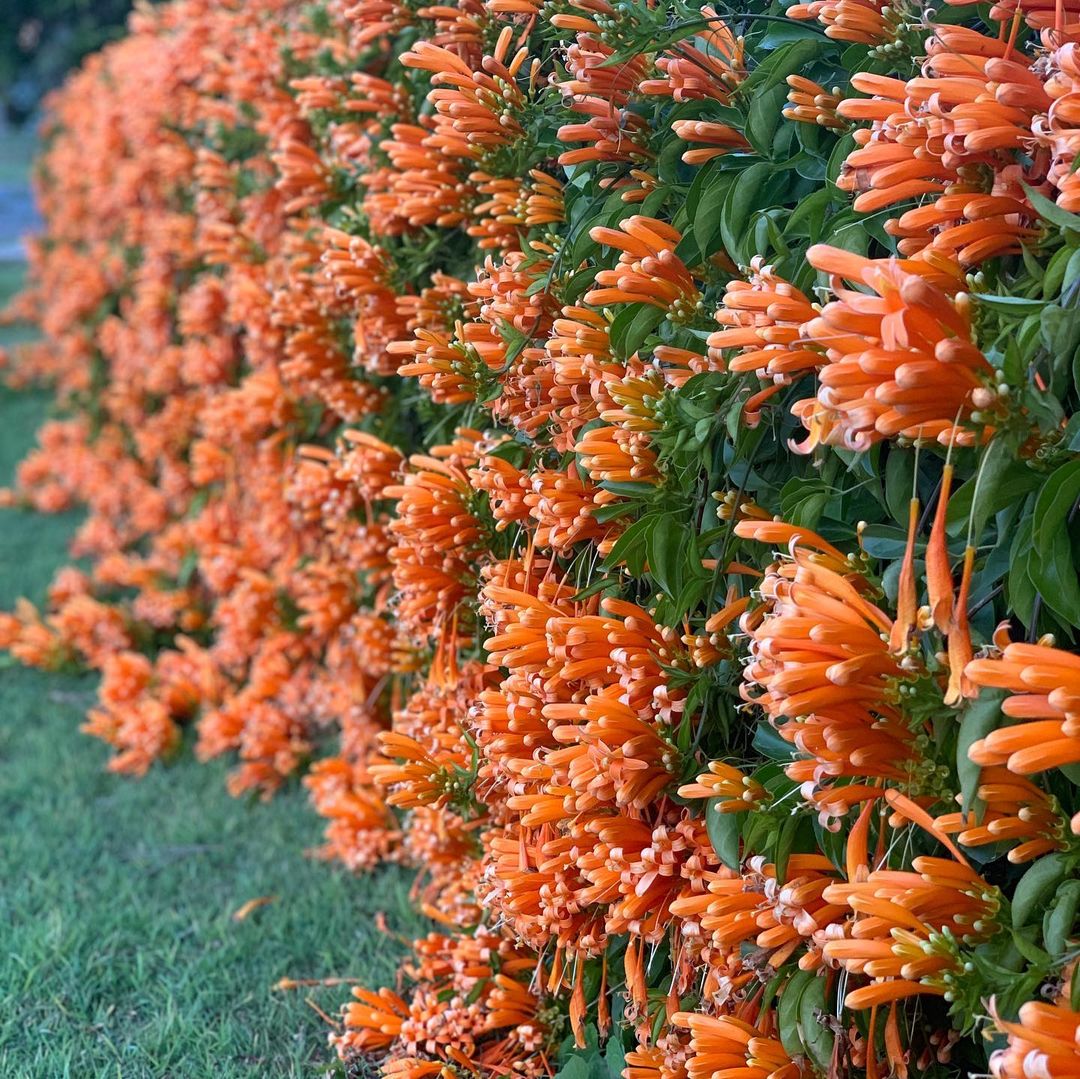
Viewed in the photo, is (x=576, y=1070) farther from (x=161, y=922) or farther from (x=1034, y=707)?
(x=161, y=922)

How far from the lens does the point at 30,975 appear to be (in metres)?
2.29

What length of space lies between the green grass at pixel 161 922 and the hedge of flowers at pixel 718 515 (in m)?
0.16

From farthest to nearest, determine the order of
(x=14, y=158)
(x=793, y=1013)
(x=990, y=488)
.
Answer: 1. (x=14, y=158)
2. (x=793, y=1013)
3. (x=990, y=488)

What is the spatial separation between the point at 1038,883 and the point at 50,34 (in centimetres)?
1171

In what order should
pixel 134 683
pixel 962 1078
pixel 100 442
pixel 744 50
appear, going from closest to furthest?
pixel 962 1078
pixel 744 50
pixel 134 683
pixel 100 442

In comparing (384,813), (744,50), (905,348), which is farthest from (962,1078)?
(384,813)

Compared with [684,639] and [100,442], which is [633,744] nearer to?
[684,639]

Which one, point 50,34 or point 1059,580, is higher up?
point 50,34

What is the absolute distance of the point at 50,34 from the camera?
422 inches

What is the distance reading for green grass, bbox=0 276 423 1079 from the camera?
2119mm

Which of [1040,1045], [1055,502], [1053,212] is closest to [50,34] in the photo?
Answer: [1053,212]

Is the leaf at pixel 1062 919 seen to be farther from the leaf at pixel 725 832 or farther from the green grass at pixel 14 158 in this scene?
the green grass at pixel 14 158

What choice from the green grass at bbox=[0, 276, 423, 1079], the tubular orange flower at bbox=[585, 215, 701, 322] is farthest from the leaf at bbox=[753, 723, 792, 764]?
the green grass at bbox=[0, 276, 423, 1079]

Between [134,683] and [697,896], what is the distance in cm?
269
